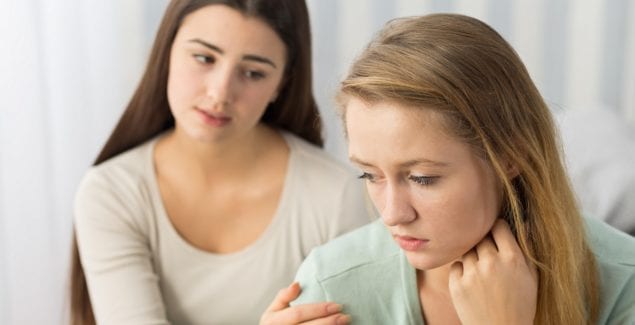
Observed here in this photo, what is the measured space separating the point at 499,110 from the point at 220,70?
1.93 ft

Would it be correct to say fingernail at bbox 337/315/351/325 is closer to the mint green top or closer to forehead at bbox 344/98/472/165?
the mint green top

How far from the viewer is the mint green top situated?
124 cm

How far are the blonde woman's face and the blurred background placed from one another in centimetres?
66

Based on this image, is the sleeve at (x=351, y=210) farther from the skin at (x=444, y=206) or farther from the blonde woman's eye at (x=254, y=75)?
the skin at (x=444, y=206)

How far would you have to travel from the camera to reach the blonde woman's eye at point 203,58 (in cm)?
154

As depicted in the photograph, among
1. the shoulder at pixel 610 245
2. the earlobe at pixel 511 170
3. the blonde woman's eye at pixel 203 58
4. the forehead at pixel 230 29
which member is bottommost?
the shoulder at pixel 610 245

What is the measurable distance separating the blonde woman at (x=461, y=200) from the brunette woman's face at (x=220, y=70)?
369 mm

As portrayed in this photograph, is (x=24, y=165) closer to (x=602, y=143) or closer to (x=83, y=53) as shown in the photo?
(x=83, y=53)

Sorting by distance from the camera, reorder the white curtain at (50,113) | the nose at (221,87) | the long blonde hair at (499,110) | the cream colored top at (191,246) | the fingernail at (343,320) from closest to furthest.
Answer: the long blonde hair at (499,110) → the fingernail at (343,320) → the nose at (221,87) → the cream colored top at (191,246) → the white curtain at (50,113)

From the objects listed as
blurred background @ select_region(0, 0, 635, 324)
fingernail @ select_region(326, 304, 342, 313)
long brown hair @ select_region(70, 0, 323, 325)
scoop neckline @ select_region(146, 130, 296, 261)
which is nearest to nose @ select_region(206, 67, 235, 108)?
long brown hair @ select_region(70, 0, 323, 325)

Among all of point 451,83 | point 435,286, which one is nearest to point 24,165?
point 435,286

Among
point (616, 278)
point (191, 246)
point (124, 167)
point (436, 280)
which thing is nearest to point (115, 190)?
point (124, 167)

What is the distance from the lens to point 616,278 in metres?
1.25

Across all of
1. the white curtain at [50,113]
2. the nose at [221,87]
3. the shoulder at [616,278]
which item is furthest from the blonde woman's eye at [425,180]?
the white curtain at [50,113]
